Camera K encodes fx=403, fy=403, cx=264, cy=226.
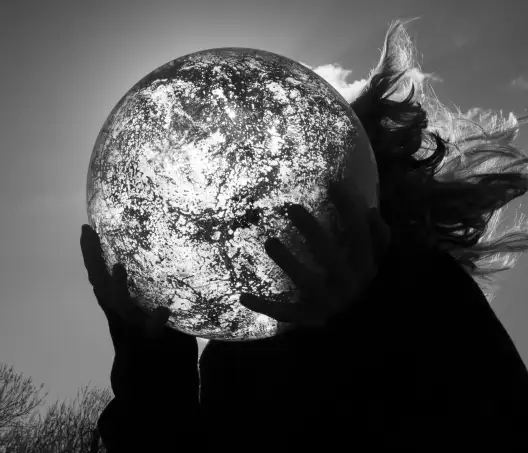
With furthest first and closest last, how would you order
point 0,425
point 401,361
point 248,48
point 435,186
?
point 0,425
point 435,186
point 401,361
point 248,48

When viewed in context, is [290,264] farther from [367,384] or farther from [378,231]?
[367,384]

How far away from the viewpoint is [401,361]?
1.77 meters

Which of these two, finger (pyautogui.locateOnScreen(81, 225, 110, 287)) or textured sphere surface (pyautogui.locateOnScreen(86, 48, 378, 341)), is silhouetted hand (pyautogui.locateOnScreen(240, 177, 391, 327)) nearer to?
textured sphere surface (pyautogui.locateOnScreen(86, 48, 378, 341))

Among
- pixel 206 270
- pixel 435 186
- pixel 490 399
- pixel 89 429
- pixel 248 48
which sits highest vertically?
pixel 248 48

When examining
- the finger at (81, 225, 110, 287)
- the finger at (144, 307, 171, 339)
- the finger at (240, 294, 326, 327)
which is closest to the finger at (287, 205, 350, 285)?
the finger at (240, 294, 326, 327)

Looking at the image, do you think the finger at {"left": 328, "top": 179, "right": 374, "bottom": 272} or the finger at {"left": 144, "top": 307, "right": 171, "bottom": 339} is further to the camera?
the finger at {"left": 144, "top": 307, "right": 171, "bottom": 339}

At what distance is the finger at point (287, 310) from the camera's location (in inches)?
50.1

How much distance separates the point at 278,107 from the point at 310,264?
53 cm

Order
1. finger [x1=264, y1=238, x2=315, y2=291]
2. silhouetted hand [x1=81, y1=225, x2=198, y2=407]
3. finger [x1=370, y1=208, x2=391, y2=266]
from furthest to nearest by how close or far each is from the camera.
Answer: silhouetted hand [x1=81, y1=225, x2=198, y2=407], finger [x1=370, y1=208, x2=391, y2=266], finger [x1=264, y1=238, x2=315, y2=291]

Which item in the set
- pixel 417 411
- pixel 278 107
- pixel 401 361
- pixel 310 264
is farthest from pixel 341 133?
pixel 417 411

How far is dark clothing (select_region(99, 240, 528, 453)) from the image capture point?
154 cm

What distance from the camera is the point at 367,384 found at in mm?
1828

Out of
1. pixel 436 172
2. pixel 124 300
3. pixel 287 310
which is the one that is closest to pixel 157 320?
pixel 124 300

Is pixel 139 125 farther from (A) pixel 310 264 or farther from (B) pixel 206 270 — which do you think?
(A) pixel 310 264
